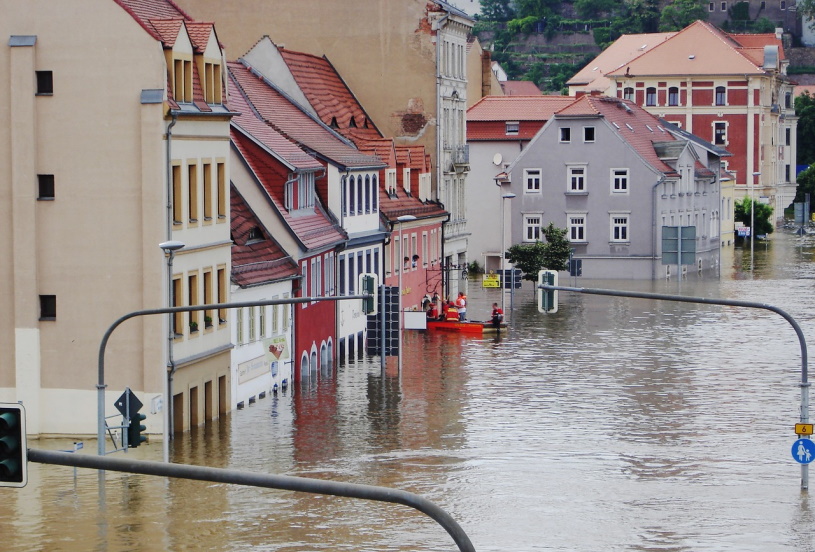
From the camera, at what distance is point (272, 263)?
5144 cm

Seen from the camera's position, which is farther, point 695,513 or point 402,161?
point 402,161

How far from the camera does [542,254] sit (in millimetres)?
86000

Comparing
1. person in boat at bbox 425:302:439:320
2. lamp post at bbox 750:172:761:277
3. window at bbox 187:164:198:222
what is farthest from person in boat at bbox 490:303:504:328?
lamp post at bbox 750:172:761:277

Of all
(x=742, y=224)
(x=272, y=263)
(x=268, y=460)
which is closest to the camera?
(x=268, y=460)

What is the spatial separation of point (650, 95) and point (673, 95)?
2.25m

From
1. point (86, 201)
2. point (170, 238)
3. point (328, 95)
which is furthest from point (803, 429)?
point (328, 95)

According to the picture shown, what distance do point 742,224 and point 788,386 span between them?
8065cm

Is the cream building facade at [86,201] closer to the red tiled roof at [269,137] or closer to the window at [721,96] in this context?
the red tiled roof at [269,137]

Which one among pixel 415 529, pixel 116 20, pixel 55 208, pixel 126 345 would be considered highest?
pixel 116 20

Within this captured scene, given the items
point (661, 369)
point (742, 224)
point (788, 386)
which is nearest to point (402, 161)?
point (661, 369)

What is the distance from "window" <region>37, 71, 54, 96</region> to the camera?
4112 centimetres

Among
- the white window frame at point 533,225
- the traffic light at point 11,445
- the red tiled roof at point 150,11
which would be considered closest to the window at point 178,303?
→ the red tiled roof at point 150,11

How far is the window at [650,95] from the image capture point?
14175cm

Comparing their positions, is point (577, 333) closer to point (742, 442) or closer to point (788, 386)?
point (788, 386)
